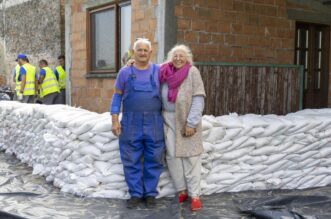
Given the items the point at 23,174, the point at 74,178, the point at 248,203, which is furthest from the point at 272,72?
the point at 23,174

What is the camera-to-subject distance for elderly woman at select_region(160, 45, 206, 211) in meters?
3.78

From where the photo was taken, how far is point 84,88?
7.29 m

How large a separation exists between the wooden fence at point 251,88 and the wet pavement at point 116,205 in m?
1.33

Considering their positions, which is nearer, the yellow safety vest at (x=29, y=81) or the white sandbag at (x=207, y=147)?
the white sandbag at (x=207, y=147)

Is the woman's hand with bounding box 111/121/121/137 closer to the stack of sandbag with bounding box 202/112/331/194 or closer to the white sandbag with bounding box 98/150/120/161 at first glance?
the white sandbag with bounding box 98/150/120/161

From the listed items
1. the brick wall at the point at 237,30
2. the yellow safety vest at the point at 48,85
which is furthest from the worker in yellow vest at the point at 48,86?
the brick wall at the point at 237,30

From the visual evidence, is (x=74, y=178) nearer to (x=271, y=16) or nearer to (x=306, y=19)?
(x=271, y=16)

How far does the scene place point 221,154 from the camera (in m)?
4.36

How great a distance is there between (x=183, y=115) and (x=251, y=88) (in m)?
1.98

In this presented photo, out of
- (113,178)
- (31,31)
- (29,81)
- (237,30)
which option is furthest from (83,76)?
(31,31)

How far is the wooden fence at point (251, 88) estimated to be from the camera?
17.2 feet

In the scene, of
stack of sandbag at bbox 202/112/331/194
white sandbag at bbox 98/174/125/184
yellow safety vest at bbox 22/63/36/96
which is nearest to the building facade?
yellow safety vest at bbox 22/63/36/96

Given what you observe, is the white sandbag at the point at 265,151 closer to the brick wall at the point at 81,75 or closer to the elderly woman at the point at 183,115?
the elderly woman at the point at 183,115

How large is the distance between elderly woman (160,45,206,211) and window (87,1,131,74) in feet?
9.31
